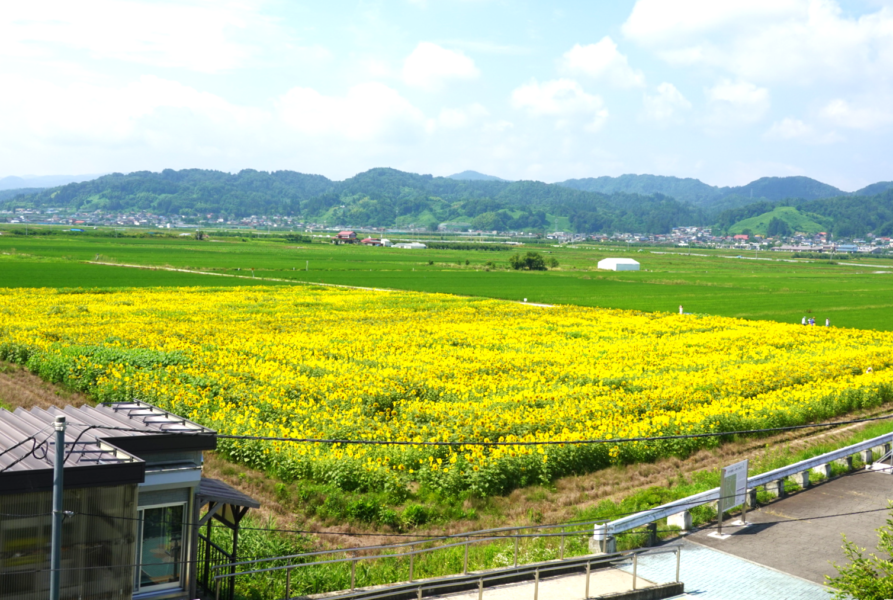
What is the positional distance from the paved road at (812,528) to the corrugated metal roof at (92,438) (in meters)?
10.7

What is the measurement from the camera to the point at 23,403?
90.2 ft

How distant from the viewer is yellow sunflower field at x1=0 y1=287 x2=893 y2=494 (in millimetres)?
20859

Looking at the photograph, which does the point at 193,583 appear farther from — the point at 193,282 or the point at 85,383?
the point at 193,282

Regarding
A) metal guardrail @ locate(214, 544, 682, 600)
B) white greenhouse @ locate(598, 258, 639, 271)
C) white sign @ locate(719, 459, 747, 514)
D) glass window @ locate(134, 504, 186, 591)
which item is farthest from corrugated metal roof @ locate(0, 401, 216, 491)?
white greenhouse @ locate(598, 258, 639, 271)

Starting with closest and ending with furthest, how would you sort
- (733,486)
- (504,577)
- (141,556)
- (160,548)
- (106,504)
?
(106,504), (141,556), (160,548), (504,577), (733,486)

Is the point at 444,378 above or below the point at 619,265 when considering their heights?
below

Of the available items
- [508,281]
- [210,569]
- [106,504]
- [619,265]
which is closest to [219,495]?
[210,569]

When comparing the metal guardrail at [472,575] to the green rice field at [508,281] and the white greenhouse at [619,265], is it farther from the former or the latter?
the white greenhouse at [619,265]

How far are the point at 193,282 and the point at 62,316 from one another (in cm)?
3078

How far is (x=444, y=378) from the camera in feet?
102

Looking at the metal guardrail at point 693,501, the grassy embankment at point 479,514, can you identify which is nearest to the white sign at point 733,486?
the metal guardrail at point 693,501

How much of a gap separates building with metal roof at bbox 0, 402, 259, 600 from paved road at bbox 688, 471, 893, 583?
10.1m

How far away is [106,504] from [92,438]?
1.13 m

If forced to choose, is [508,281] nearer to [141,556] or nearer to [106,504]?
[141,556]
